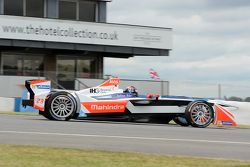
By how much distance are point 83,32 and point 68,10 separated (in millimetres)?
3620

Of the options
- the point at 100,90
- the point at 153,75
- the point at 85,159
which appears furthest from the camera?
the point at 153,75

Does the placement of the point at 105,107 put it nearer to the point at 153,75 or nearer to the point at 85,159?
the point at 85,159

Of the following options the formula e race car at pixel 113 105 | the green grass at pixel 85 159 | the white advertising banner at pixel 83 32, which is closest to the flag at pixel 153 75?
the white advertising banner at pixel 83 32

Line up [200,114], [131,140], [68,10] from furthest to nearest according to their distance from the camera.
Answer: [68,10] → [200,114] → [131,140]

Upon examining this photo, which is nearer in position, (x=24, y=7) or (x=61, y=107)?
(x=61, y=107)

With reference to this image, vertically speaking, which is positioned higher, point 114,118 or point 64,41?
point 64,41

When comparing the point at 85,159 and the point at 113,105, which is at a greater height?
the point at 113,105

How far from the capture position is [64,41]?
3306 cm

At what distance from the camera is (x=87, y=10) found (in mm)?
37312

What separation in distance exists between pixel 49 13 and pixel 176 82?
10.7m

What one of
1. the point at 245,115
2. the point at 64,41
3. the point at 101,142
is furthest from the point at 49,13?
the point at 101,142

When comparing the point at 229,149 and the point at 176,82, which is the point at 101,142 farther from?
the point at 176,82

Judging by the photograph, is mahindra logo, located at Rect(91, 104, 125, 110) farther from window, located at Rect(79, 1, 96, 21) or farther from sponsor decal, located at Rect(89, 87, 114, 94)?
window, located at Rect(79, 1, 96, 21)

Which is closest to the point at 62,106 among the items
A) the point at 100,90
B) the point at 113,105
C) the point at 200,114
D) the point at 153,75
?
the point at 100,90
